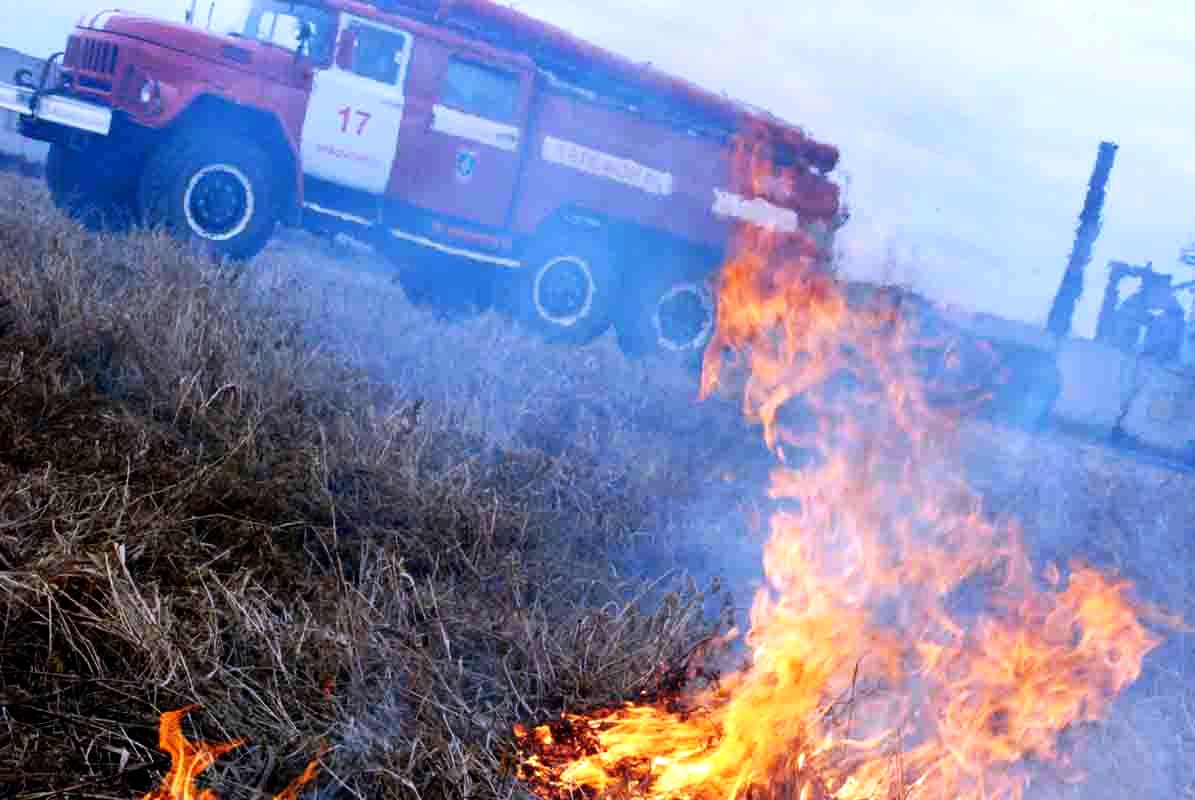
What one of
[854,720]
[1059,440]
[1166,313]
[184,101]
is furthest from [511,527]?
[1166,313]

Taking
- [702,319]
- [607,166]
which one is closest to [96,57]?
[607,166]

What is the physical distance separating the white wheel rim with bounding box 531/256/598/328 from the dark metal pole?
2321cm

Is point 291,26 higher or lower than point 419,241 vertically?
higher

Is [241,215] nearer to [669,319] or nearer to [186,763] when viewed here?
[669,319]

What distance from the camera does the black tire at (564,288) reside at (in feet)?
36.9

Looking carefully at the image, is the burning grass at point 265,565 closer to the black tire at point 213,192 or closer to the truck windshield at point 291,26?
the black tire at point 213,192

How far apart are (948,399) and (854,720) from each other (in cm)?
783

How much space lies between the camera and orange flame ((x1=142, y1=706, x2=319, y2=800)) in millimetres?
2594

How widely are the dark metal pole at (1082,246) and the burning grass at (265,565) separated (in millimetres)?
28861

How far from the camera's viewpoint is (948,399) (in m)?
11.4

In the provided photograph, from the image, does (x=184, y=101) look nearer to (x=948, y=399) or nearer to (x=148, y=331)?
(x=148, y=331)

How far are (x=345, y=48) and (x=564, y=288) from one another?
3.12 m

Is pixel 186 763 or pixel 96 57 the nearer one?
pixel 186 763

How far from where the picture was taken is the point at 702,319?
12.3 meters
